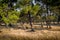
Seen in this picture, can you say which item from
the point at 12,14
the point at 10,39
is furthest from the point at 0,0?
the point at 10,39

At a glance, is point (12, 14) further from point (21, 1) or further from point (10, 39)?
point (21, 1)

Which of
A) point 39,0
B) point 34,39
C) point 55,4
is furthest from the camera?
point 39,0

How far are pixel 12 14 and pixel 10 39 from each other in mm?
4192

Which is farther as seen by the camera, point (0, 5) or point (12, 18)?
point (12, 18)

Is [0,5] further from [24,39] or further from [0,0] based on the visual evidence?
[24,39]

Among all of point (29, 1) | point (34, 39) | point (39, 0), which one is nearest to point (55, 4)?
point (34, 39)

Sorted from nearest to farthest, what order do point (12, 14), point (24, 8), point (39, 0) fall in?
point (12, 14)
point (24, 8)
point (39, 0)

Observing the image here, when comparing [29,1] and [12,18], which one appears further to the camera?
[29,1]

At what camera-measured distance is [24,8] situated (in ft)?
102

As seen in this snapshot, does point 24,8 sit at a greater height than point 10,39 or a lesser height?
greater

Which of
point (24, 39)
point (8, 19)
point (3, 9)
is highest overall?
point (3, 9)

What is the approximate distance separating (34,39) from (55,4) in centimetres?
520

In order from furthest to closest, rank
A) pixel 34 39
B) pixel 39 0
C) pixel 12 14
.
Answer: pixel 39 0 → pixel 12 14 → pixel 34 39

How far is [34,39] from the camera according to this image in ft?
A: 68.0
